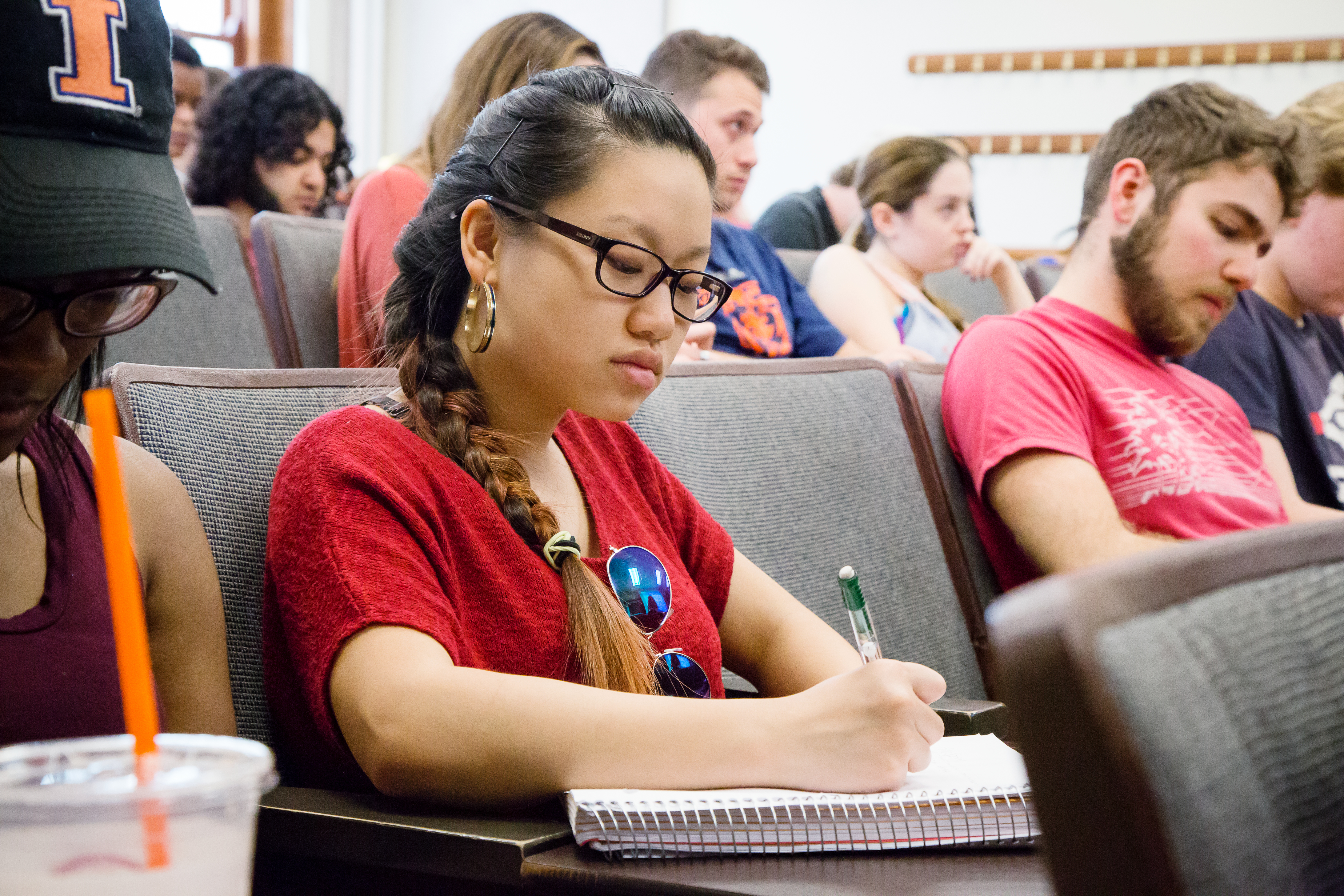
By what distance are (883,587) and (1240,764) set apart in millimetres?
1098

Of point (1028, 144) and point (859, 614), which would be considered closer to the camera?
point (859, 614)

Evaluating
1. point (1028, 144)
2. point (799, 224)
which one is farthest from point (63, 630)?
point (1028, 144)

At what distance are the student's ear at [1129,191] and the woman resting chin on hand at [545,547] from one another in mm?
937

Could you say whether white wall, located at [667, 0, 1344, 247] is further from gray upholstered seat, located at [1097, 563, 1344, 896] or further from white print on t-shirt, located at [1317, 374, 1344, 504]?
gray upholstered seat, located at [1097, 563, 1344, 896]

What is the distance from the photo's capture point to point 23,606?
0.79 metres

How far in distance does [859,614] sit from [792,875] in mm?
358

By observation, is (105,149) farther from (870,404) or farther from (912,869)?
(870,404)

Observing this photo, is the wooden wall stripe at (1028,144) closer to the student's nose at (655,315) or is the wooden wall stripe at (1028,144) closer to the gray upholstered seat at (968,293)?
the gray upholstered seat at (968,293)

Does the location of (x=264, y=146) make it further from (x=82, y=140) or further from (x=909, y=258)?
(x=82, y=140)

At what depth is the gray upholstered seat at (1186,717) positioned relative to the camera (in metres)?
0.37

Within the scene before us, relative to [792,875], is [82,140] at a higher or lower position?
higher

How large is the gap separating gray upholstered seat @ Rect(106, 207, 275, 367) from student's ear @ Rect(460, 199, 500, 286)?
0.96 metres

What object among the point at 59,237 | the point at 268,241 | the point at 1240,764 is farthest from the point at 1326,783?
the point at 268,241

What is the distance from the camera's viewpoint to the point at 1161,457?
5.38ft
